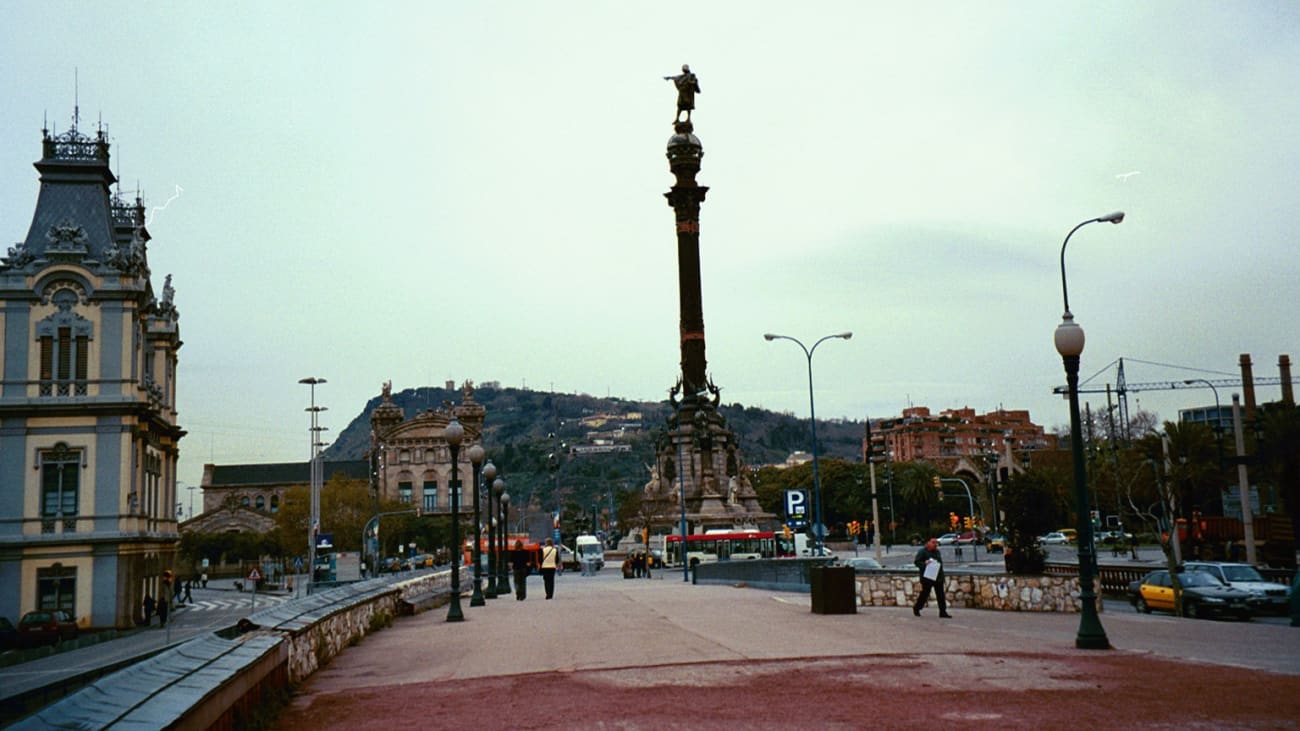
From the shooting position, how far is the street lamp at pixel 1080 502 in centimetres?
1552

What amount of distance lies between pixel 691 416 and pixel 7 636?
51.2m

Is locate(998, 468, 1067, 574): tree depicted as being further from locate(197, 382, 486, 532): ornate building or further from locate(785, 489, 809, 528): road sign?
locate(197, 382, 486, 532): ornate building

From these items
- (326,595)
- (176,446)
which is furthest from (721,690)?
(176,446)

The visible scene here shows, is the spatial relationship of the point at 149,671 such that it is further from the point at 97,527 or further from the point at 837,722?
the point at 97,527

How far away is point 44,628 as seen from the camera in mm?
37938

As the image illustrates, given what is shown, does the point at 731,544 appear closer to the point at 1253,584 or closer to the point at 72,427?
the point at 72,427

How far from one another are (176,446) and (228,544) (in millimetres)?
62635

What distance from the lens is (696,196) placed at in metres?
84.1

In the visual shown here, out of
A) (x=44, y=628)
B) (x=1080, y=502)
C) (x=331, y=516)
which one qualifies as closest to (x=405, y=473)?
(x=331, y=516)

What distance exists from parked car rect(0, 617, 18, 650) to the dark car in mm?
168

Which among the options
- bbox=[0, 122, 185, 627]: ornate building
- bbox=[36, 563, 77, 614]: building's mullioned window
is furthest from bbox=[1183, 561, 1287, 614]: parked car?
bbox=[36, 563, 77, 614]: building's mullioned window

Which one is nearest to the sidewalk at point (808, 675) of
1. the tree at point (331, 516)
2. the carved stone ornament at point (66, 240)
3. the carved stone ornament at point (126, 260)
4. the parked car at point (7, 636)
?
the parked car at point (7, 636)

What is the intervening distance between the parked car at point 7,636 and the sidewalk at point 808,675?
23.0 m

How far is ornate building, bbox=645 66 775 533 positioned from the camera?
79.9m
